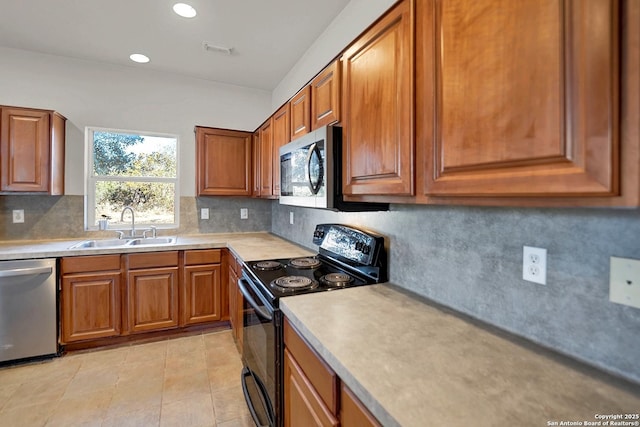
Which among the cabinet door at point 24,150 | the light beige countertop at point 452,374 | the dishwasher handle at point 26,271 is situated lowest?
the dishwasher handle at point 26,271

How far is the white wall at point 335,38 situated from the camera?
76.6 inches

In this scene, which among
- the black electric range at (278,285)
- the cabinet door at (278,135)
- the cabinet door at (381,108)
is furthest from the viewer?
the cabinet door at (278,135)

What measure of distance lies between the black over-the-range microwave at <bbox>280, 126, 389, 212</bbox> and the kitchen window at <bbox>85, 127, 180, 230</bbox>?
6.88ft

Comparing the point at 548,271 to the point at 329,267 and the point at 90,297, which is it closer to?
the point at 329,267

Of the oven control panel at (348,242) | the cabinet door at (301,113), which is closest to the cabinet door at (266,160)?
the cabinet door at (301,113)

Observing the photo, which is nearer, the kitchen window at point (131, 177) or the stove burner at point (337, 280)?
the stove burner at point (337, 280)

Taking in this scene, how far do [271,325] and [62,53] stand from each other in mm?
3362

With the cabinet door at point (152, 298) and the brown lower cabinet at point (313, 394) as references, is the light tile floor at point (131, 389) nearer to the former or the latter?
the cabinet door at point (152, 298)

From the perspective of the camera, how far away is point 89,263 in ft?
8.21

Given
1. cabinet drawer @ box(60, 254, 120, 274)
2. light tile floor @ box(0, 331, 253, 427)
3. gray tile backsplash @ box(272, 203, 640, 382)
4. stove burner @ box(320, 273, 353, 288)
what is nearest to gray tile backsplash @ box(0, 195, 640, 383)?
gray tile backsplash @ box(272, 203, 640, 382)

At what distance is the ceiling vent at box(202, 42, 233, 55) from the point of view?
2692mm

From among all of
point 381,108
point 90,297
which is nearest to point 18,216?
point 90,297

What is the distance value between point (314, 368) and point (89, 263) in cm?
241

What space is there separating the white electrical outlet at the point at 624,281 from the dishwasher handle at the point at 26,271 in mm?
3290
